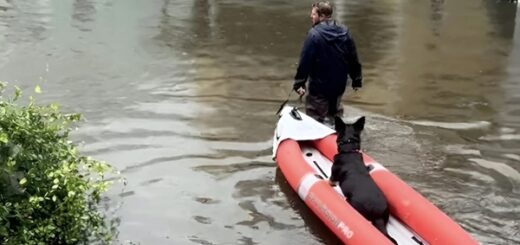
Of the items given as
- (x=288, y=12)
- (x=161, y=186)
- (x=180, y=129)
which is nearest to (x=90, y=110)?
(x=180, y=129)

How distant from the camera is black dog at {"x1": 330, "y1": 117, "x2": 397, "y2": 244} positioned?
6062 mm

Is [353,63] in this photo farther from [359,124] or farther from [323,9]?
[359,124]

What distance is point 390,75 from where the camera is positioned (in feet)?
41.7

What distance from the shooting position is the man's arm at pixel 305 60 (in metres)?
7.91

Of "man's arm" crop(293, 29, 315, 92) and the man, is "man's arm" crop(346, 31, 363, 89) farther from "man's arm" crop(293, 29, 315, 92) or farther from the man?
"man's arm" crop(293, 29, 315, 92)

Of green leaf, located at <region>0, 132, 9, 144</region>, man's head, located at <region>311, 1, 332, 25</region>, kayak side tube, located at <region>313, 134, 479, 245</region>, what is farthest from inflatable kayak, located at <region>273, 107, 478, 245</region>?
green leaf, located at <region>0, 132, 9, 144</region>

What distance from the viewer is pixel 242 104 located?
10.6m

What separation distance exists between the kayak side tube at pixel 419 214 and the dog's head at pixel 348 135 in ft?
0.82

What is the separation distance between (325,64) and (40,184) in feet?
12.6

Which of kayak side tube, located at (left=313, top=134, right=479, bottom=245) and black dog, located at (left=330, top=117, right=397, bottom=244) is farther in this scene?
black dog, located at (left=330, top=117, right=397, bottom=244)

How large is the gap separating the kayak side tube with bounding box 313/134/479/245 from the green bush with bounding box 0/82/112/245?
2.49 meters

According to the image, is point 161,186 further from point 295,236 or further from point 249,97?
point 249,97

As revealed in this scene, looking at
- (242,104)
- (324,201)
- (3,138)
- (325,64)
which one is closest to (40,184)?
(3,138)

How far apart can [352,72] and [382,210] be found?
8.49ft
